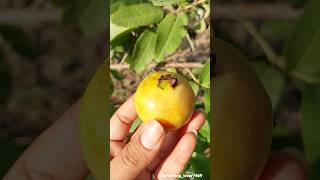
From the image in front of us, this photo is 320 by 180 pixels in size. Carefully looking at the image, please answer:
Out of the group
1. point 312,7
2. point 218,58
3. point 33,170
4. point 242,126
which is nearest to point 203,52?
point 218,58

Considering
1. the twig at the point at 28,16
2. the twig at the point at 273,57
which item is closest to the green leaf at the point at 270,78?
the twig at the point at 273,57

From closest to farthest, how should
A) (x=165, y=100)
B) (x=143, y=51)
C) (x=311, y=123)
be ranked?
(x=165, y=100)
(x=143, y=51)
(x=311, y=123)

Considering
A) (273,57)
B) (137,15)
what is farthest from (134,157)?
(273,57)

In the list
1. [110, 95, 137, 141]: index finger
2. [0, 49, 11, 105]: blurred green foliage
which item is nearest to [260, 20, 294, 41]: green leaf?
[110, 95, 137, 141]: index finger

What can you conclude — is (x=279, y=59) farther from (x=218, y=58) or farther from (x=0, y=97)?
(x=0, y=97)

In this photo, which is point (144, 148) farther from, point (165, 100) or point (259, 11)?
point (259, 11)

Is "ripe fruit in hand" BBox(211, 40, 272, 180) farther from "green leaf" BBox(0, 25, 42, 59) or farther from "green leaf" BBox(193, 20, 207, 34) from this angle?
"green leaf" BBox(0, 25, 42, 59)
